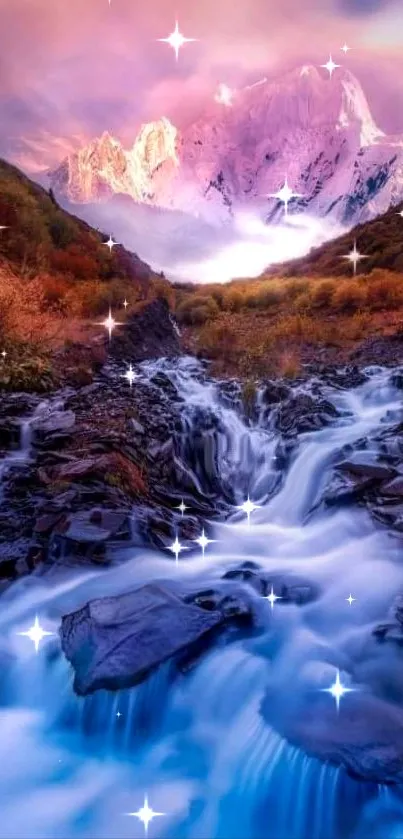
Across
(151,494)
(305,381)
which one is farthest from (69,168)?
(151,494)

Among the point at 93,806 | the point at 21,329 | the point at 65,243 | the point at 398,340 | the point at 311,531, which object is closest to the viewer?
the point at 93,806

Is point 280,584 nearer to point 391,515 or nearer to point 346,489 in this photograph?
→ point 391,515

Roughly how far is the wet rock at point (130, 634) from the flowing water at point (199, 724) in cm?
7

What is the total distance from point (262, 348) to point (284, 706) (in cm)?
483

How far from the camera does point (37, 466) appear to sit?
4.57 m

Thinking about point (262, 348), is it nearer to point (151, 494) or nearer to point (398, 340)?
point (398, 340)

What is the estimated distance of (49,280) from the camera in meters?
8.09

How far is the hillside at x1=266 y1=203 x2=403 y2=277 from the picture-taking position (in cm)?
843
